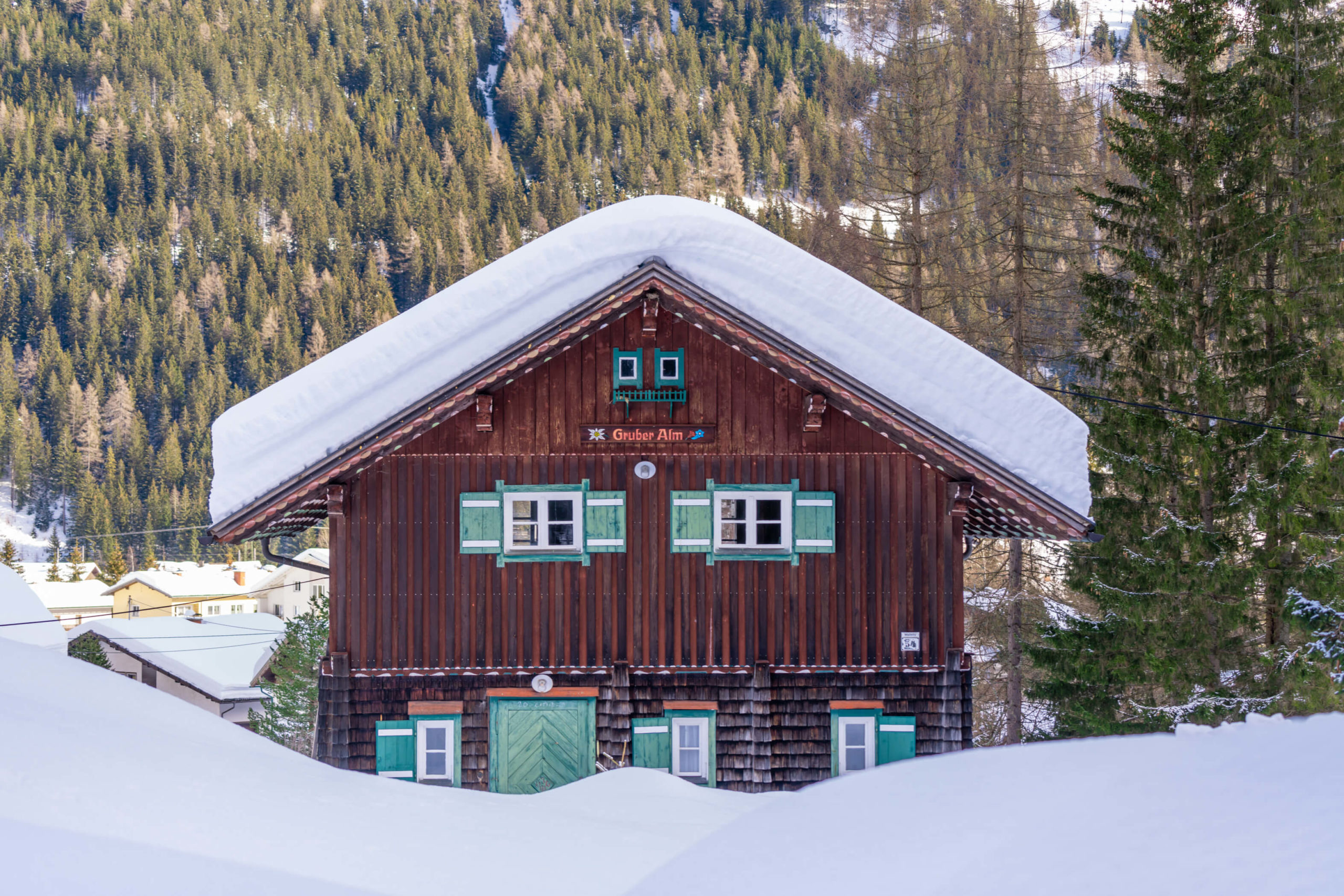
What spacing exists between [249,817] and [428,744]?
6511 millimetres

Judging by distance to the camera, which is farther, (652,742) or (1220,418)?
(1220,418)

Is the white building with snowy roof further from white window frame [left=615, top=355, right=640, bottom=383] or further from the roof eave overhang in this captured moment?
white window frame [left=615, top=355, right=640, bottom=383]

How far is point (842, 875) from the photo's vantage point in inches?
262

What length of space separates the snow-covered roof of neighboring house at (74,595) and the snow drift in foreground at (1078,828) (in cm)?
8314

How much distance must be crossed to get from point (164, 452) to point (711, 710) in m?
135

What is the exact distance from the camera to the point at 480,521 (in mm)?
14039

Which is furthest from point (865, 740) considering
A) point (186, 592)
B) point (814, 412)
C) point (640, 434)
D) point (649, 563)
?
point (186, 592)

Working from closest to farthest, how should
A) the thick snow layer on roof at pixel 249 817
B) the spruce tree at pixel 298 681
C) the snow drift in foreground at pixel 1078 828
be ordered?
the snow drift in foreground at pixel 1078 828, the thick snow layer on roof at pixel 249 817, the spruce tree at pixel 298 681

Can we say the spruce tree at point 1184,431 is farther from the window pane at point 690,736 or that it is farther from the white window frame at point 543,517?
the white window frame at point 543,517

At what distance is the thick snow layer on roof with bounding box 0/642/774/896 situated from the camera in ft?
20.6

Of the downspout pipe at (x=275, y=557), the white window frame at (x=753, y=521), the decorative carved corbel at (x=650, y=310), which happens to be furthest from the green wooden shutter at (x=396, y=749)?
the decorative carved corbel at (x=650, y=310)

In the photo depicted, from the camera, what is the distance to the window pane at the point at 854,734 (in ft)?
46.4

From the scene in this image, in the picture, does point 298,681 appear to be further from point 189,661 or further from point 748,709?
point 748,709

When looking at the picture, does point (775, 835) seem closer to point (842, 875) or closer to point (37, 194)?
point (842, 875)
